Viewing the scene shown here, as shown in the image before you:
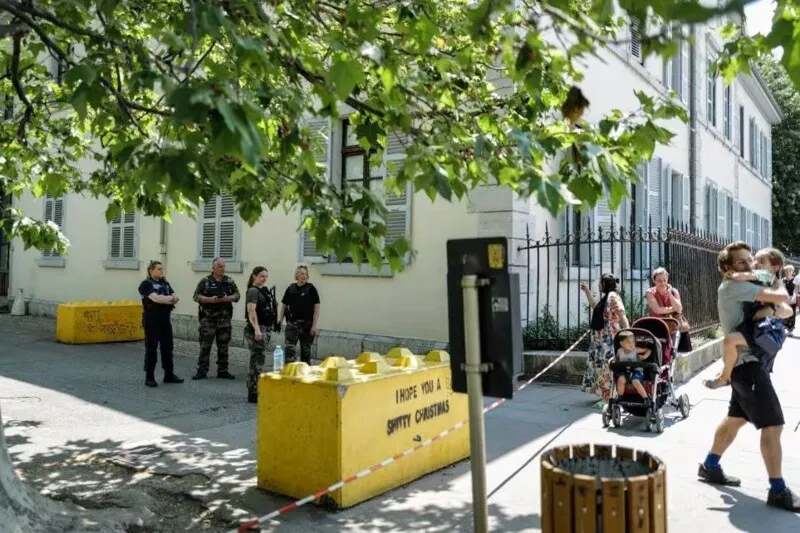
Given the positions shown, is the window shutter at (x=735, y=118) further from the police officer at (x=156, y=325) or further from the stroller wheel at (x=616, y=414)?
the police officer at (x=156, y=325)

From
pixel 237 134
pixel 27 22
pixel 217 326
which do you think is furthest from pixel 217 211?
pixel 237 134

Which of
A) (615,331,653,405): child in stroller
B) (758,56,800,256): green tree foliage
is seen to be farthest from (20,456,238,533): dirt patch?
(758,56,800,256): green tree foliage

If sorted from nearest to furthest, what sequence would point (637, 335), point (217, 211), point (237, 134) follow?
1. point (237, 134)
2. point (637, 335)
3. point (217, 211)

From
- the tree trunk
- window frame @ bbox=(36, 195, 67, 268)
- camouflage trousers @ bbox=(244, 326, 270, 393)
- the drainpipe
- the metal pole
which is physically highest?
the drainpipe

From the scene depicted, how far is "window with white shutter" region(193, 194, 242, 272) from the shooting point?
13766 millimetres

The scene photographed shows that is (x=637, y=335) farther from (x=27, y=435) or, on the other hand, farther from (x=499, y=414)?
(x=27, y=435)

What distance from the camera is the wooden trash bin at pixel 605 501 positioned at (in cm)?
307

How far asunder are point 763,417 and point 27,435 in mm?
6616

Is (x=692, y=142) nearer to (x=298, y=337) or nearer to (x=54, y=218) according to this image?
(x=298, y=337)

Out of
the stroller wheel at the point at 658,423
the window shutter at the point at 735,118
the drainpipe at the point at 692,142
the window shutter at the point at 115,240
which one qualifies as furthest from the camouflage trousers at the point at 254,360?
the window shutter at the point at 735,118

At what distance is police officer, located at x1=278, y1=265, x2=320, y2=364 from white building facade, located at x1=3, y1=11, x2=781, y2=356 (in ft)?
3.98

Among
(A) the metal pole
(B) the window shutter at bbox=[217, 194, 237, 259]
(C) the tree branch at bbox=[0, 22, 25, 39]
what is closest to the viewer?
(A) the metal pole

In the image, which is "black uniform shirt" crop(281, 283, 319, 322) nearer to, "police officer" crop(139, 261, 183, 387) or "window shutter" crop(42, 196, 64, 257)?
"police officer" crop(139, 261, 183, 387)

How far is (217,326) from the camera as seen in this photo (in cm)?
1019
